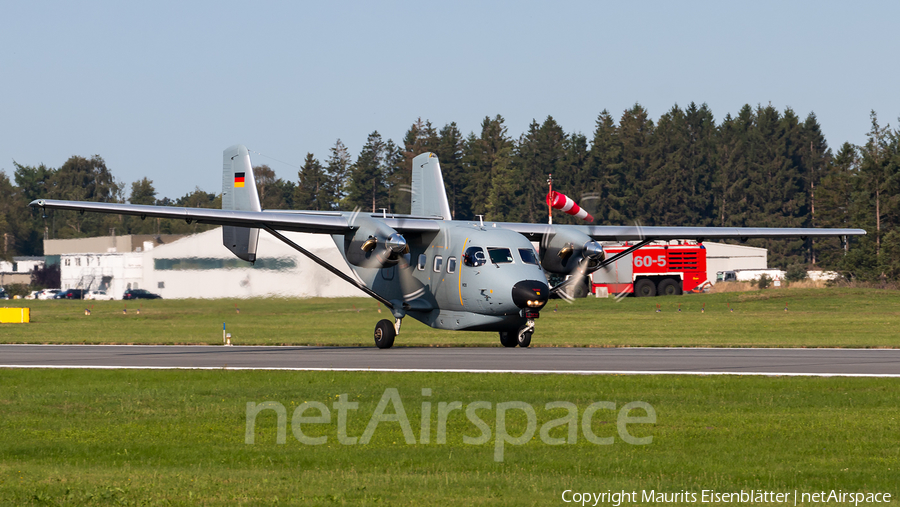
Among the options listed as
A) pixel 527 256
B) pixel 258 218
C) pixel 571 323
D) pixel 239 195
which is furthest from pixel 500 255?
pixel 571 323

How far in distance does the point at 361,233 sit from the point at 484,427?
15576 mm

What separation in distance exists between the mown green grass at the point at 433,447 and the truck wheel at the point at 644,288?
53112 millimetres

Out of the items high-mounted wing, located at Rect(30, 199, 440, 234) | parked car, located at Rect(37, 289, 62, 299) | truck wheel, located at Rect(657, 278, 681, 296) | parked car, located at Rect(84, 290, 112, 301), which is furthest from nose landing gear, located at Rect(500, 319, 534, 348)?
parked car, located at Rect(37, 289, 62, 299)

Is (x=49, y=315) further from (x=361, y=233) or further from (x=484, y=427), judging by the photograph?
(x=484, y=427)

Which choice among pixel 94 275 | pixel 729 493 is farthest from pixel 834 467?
pixel 94 275

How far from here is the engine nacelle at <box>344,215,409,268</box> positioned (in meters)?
28.7

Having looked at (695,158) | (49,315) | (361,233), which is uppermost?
(695,158)

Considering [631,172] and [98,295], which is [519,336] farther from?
[631,172]

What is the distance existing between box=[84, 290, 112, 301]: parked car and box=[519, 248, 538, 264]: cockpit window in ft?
207

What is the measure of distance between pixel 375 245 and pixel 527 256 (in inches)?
173

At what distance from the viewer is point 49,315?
6406 centimetres

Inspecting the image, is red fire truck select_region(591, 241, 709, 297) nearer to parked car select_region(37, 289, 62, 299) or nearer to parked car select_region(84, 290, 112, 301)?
parked car select_region(84, 290, 112, 301)

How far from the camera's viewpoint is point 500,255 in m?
28.5

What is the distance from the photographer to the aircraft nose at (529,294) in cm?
2733
